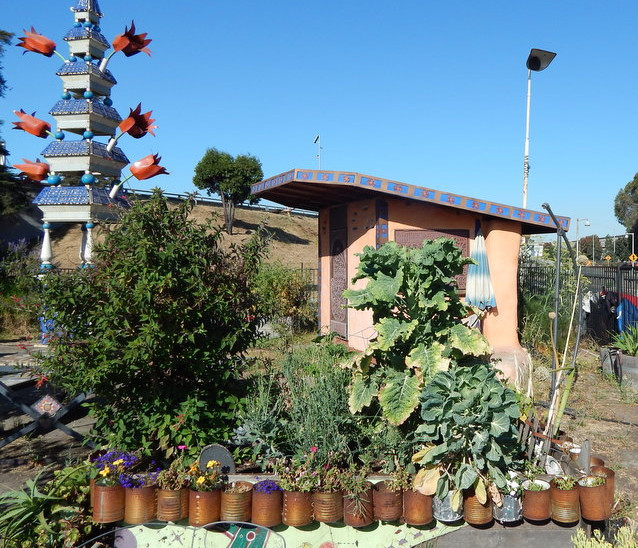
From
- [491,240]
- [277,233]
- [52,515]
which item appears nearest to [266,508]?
[52,515]

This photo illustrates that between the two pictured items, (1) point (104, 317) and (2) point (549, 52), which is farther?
(2) point (549, 52)

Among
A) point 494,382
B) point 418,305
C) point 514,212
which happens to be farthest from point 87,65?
point 494,382

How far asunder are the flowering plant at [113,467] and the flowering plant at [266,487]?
3.10 ft

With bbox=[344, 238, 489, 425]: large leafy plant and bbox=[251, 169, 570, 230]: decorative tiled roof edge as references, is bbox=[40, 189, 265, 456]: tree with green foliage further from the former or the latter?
bbox=[251, 169, 570, 230]: decorative tiled roof edge

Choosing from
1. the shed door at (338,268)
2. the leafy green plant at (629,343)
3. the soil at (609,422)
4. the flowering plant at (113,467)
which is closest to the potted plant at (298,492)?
the flowering plant at (113,467)

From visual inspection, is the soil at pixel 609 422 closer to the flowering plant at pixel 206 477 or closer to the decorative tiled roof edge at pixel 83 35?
the flowering plant at pixel 206 477

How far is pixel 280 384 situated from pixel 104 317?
1.74 meters

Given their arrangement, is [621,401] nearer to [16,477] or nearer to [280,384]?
[280,384]

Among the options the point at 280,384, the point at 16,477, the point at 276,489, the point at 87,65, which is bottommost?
the point at 16,477

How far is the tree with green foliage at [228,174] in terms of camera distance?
125 feet

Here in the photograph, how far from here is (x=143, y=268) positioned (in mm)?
3928

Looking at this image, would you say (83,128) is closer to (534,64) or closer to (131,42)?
(131,42)

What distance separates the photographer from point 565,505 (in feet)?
11.2

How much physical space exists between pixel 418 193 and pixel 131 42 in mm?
6859
